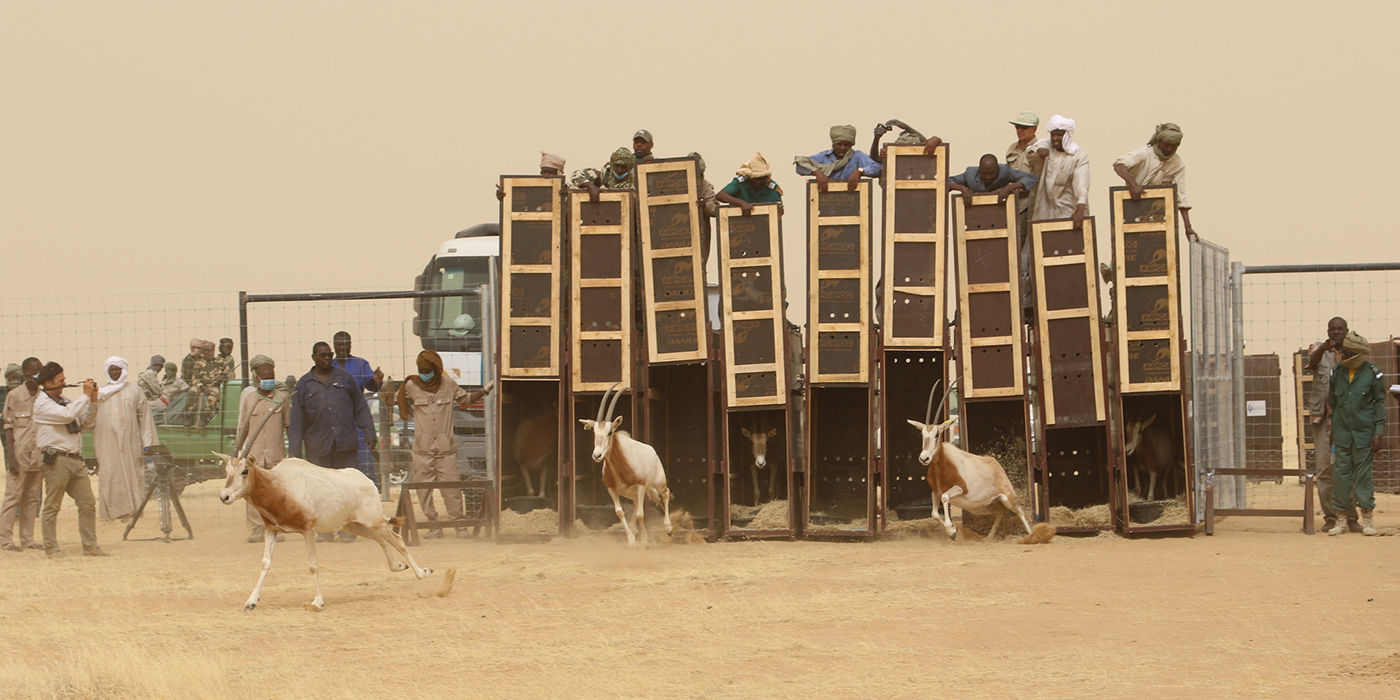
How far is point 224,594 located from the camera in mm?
11867

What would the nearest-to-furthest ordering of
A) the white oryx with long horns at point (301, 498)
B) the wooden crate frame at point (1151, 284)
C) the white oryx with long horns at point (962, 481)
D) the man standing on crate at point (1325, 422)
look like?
the white oryx with long horns at point (301, 498), the white oryx with long horns at point (962, 481), the wooden crate frame at point (1151, 284), the man standing on crate at point (1325, 422)

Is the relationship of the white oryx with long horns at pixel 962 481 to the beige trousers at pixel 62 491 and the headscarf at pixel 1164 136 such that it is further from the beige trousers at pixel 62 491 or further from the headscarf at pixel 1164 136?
the beige trousers at pixel 62 491

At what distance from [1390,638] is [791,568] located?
542cm

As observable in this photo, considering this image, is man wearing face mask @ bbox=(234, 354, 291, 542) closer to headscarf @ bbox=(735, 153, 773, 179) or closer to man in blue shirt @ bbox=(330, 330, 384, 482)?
man in blue shirt @ bbox=(330, 330, 384, 482)

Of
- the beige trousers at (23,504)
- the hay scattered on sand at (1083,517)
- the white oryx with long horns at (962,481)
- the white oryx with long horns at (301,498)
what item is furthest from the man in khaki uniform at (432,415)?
the hay scattered on sand at (1083,517)

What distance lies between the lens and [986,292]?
1499cm

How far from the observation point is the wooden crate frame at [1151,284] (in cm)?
1453

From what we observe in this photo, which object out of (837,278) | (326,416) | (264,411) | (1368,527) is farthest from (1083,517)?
(264,411)

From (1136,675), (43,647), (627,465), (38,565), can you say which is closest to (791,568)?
(627,465)

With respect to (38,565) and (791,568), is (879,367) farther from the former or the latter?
(38,565)

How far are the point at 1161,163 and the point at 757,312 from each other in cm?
489

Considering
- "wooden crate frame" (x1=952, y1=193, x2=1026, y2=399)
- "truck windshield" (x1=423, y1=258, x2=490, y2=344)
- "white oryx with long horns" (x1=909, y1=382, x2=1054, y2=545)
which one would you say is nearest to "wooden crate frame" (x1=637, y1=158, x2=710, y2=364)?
"white oryx with long horns" (x1=909, y1=382, x2=1054, y2=545)

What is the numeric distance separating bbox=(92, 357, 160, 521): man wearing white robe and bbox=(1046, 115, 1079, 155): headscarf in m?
11.1

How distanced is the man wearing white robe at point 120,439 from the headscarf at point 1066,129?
36.5ft
